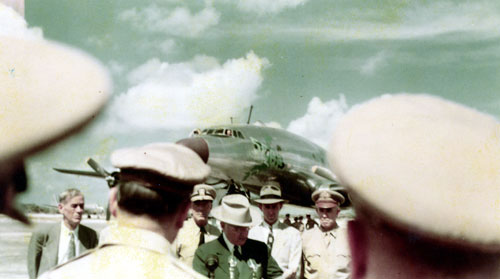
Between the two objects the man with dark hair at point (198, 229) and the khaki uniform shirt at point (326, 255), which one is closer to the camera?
the man with dark hair at point (198, 229)

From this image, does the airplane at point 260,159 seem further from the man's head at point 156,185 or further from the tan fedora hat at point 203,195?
the man's head at point 156,185

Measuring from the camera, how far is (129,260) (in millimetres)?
1479

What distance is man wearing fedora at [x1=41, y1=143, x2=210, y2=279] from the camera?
4.86 feet

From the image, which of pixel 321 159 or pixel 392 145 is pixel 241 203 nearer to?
pixel 392 145

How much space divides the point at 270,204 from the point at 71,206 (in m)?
1.59

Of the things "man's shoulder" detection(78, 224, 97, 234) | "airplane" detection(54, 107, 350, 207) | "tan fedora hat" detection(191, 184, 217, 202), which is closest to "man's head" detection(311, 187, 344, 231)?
"tan fedora hat" detection(191, 184, 217, 202)

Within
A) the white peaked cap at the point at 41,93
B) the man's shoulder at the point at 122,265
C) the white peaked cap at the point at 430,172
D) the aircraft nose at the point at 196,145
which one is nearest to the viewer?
the white peaked cap at the point at 41,93

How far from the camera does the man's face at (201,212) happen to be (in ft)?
14.5

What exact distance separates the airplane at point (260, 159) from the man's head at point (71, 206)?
5.17 meters

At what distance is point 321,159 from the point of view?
41.4 ft

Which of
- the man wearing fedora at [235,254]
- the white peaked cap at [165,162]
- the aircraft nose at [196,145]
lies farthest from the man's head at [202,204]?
the white peaked cap at [165,162]

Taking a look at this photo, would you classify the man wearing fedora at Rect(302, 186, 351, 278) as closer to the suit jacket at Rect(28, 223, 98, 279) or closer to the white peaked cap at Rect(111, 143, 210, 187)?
the suit jacket at Rect(28, 223, 98, 279)

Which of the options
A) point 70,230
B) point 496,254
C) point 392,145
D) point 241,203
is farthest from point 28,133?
point 70,230

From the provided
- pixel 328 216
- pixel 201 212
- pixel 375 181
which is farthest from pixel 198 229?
pixel 375 181
